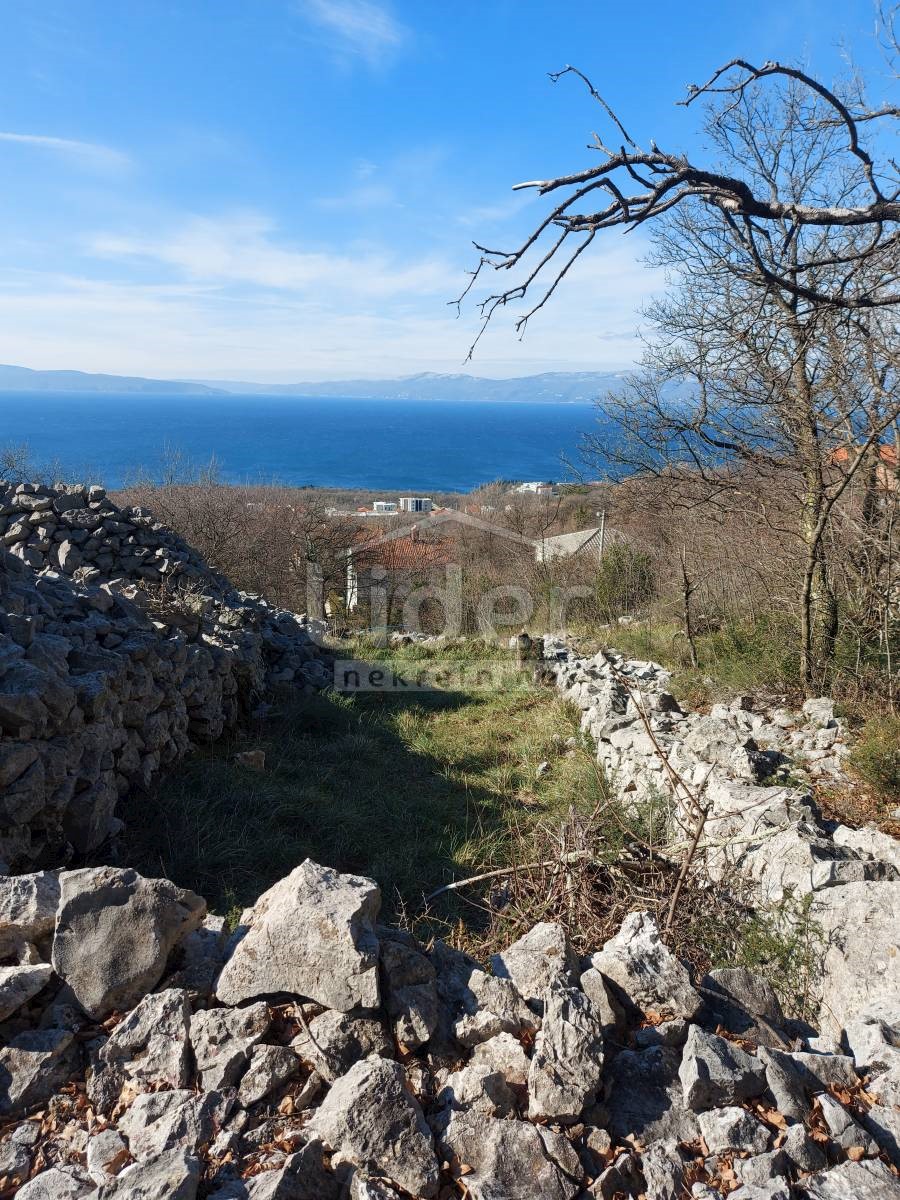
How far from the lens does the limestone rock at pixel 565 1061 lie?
73.2 inches

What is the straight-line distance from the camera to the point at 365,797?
5.52 meters

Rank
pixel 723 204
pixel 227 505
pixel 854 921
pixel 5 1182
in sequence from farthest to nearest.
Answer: pixel 227 505 < pixel 723 204 < pixel 854 921 < pixel 5 1182

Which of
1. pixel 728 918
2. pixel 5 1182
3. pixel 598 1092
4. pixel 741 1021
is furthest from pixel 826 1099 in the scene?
pixel 5 1182

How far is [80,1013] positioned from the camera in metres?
2.14

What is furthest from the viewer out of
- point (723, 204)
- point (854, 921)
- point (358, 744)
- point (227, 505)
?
point (227, 505)

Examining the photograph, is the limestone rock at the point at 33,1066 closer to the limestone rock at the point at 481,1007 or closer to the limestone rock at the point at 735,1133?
the limestone rock at the point at 481,1007

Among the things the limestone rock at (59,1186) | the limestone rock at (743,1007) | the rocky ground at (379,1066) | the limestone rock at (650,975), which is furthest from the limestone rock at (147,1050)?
the limestone rock at (743,1007)

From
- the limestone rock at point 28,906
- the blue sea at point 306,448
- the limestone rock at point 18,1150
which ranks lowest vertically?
the limestone rock at point 18,1150

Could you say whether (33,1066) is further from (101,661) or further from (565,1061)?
(101,661)

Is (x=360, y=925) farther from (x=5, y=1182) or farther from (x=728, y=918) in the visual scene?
(x=728, y=918)

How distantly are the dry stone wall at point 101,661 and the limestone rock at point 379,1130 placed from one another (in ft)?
8.15

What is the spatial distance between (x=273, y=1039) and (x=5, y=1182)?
66 centimetres

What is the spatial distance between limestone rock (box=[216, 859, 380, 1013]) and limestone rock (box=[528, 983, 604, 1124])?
0.47 meters

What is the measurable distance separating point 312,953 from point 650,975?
1022mm
